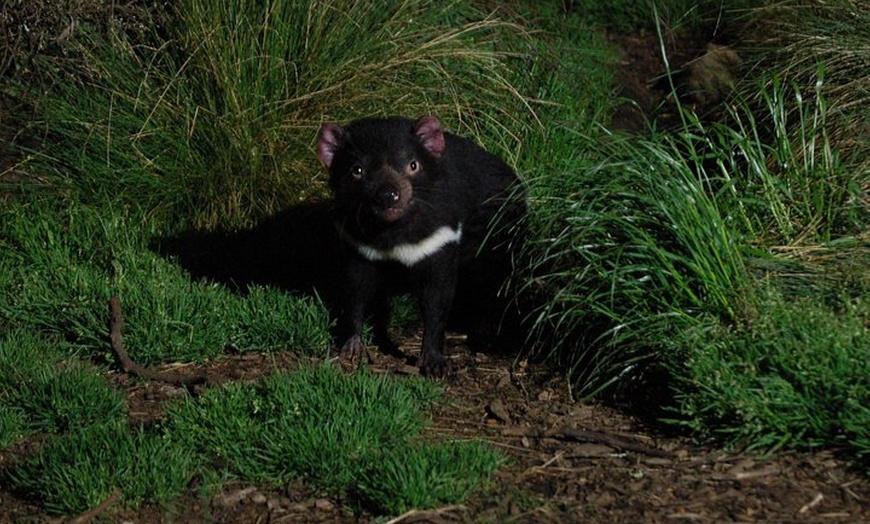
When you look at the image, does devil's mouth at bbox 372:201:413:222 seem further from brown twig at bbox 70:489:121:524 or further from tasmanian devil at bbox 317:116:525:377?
brown twig at bbox 70:489:121:524

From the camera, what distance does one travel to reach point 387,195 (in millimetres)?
4465

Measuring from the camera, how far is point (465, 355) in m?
5.00

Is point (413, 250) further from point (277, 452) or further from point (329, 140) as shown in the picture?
point (277, 452)

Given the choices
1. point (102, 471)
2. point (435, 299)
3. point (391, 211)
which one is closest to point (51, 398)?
point (102, 471)

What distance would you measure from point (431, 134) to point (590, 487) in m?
1.61

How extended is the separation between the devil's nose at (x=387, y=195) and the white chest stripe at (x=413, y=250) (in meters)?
0.25

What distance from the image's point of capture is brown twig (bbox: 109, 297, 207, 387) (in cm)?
453

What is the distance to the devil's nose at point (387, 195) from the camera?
4.47 meters

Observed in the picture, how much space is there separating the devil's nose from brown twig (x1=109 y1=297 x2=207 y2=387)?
0.89 metres

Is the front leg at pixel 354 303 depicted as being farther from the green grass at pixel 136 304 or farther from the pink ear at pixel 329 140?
the pink ear at pixel 329 140

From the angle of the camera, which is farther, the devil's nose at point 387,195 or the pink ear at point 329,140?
the pink ear at point 329,140

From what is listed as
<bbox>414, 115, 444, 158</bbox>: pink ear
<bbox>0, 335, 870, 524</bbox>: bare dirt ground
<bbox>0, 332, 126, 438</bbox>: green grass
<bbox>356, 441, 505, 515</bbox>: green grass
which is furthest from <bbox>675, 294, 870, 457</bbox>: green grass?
<bbox>0, 332, 126, 438</bbox>: green grass

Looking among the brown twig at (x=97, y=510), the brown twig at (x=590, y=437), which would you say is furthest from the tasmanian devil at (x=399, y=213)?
the brown twig at (x=97, y=510)

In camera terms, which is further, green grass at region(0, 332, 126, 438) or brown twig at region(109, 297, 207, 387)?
brown twig at region(109, 297, 207, 387)
